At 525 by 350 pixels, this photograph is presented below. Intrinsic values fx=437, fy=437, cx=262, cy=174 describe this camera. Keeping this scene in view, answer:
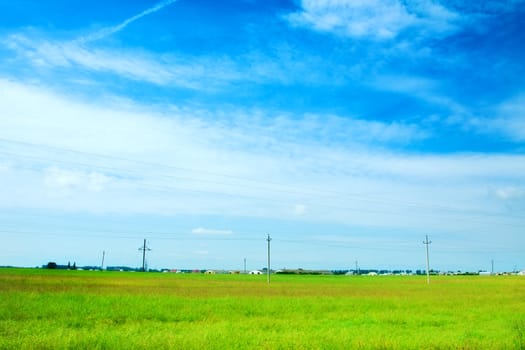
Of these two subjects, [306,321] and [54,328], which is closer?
[54,328]

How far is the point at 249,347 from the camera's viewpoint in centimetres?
1667

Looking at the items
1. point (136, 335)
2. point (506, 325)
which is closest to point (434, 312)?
point (506, 325)

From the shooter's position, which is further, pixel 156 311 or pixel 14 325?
pixel 156 311

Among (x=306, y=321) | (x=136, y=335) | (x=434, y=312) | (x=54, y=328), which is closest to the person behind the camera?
(x=136, y=335)

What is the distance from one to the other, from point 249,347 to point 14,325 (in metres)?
12.6

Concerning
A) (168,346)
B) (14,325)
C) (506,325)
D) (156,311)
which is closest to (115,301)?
(156,311)

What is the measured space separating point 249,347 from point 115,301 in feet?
71.4

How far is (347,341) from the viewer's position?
17.8 metres

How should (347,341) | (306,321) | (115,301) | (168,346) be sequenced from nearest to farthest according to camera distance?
(168,346) < (347,341) < (306,321) < (115,301)

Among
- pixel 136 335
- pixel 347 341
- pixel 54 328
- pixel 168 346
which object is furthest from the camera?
pixel 54 328

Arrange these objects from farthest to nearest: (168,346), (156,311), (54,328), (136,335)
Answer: (156,311)
(54,328)
(136,335)
(168,346)

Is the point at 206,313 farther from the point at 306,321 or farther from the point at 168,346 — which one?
the point at 168,346

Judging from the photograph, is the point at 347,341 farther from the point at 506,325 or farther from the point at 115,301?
the point at 115,301

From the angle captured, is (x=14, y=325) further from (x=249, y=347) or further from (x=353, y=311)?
(x=353, y=311)
